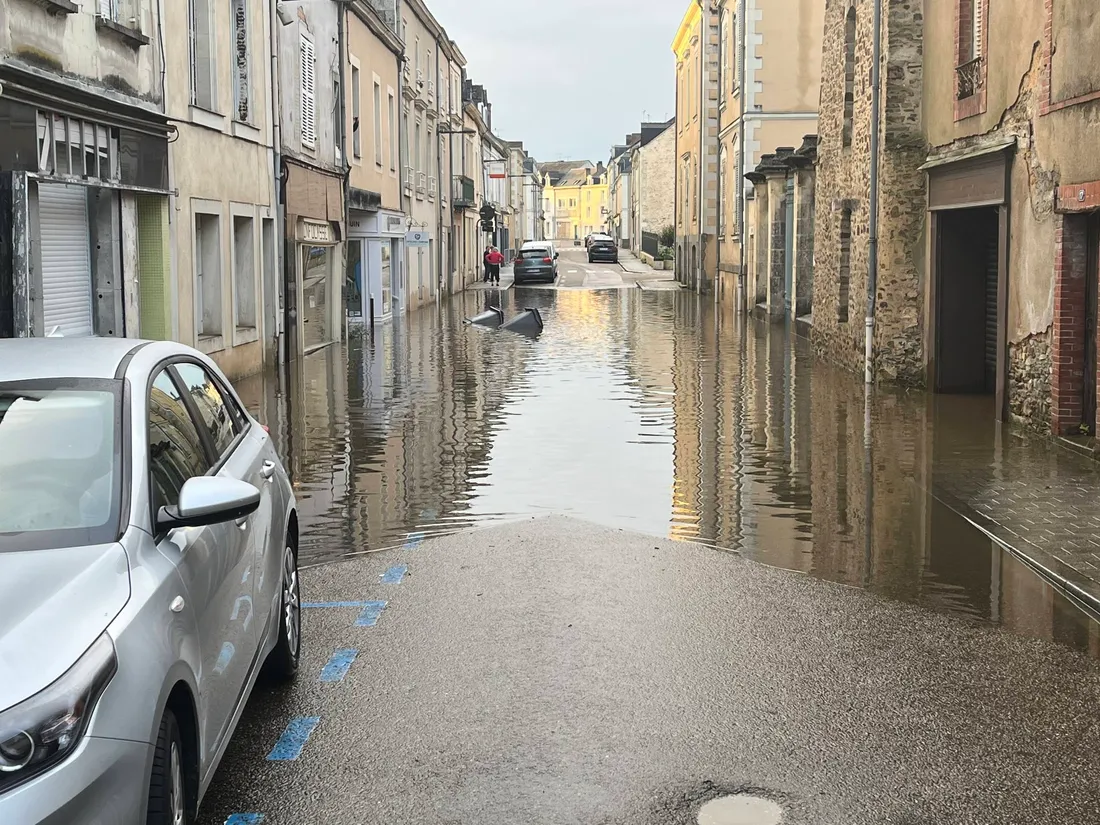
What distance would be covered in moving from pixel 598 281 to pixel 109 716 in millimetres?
56766

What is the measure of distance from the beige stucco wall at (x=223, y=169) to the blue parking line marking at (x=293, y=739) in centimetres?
1152

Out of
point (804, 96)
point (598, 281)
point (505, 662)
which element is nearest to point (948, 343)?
point (505, 662)

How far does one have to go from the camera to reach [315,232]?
23.7 meters

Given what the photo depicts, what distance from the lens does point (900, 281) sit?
1725cm

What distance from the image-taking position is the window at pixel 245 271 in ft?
62.9

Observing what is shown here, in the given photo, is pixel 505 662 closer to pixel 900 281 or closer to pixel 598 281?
pixel 900 281

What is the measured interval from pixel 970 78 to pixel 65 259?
33.3 feet

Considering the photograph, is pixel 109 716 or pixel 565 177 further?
pixel 565 177

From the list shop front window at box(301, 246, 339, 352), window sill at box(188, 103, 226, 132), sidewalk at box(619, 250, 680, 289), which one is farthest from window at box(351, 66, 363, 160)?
sidewalk at box(619, 250, 680, 289)

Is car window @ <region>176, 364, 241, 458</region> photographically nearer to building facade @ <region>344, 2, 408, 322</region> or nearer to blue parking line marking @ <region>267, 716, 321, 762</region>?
blue parking line marking @ <region>267, 716, 321, 762</region>

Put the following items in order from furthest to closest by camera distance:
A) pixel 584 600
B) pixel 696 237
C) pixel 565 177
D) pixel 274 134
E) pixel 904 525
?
pixel 565 177 → pixel 696 237 → pixel 274 134 → pixel 904 525 → pixel 584 600

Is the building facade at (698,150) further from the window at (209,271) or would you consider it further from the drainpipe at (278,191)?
the window at (209,271)

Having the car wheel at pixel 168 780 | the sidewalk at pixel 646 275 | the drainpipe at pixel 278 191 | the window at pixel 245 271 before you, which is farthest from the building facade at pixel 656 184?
the car wheel at pixel 168 780

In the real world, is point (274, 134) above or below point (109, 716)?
above
